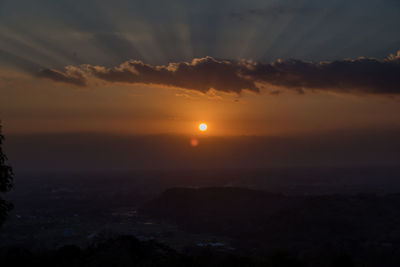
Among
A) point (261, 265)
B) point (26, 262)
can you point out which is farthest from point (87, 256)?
point (261, 265)

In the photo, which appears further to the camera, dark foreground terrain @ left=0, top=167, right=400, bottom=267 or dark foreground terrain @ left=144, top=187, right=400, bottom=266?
dark foreground terrain @ left=144, top=187, right=400, bottom=266

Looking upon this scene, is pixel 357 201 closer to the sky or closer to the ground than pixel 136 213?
closer to the sky

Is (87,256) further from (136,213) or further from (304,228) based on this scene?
(136,213)

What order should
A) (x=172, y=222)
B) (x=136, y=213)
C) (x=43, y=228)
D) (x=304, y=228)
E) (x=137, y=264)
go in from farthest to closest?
(x=136, y=213)
(x=172, y=222)
(x=43, y=228)
(x=304, y=228)
(x=137, y=264)

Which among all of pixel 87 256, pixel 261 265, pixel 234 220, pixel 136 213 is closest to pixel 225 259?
pixel 261 265

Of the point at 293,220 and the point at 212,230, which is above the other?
the point at 293,220

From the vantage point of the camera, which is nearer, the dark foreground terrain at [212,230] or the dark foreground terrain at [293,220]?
the dark foreground terrain at [212,230]

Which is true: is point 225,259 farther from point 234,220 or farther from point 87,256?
point 234,220

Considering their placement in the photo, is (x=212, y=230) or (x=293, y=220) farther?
(x=212, y=230)

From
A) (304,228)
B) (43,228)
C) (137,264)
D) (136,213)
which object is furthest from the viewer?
(136,213)

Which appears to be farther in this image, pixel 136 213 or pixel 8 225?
pixel 136 213
